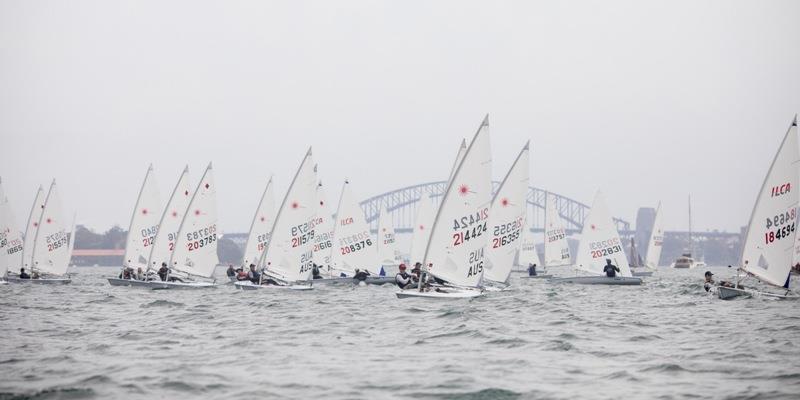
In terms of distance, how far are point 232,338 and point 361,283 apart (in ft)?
73.2

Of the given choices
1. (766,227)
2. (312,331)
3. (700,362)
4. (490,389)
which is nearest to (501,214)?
(766,227)

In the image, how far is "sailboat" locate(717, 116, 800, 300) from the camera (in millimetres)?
25719

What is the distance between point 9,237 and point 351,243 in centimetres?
1406

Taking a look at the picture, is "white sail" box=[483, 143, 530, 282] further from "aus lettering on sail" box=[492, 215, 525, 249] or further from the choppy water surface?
the choppy water surface

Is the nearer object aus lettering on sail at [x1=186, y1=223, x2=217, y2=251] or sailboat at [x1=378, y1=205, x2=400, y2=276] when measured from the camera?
aus lettering on sail at [x1=186, y1=223, x2=217, y2=251]

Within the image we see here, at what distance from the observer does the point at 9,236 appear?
40562mm

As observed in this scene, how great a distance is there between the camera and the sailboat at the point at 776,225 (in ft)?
84.4

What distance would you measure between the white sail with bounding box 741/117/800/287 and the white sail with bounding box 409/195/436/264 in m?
17.6

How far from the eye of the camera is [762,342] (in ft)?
52.9

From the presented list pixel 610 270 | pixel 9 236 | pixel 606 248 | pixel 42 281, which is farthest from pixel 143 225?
pixel 606 248

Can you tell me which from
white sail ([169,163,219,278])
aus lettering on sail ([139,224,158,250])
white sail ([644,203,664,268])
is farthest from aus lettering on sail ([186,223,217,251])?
white sail ([644,203,664,268])

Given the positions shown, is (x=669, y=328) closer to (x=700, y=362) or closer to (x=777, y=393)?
(x=700, y=362)

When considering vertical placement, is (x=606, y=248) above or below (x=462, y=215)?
above

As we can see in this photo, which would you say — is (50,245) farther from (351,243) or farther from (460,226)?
(460,226)
